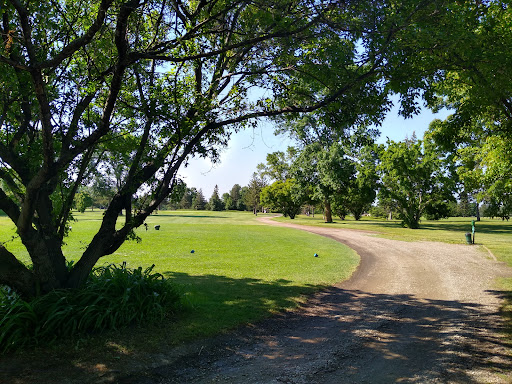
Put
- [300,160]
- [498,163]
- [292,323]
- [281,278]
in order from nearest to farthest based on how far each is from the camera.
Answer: [292,323], [281,278], [498,163], [300,160]

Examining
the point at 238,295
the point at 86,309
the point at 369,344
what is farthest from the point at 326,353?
the point at 86,309

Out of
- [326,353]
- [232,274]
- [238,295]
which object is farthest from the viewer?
[232,274]

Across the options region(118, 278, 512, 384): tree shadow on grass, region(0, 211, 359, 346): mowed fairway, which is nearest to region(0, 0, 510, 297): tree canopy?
region(0, 211, 359, 346): mowed fairway

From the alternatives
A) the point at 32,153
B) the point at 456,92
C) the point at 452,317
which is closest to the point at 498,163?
the point at 456,92

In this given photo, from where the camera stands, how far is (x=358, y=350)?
16.1 feet

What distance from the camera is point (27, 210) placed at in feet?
16.2

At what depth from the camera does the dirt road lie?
412cm

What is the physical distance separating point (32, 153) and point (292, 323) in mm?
5527

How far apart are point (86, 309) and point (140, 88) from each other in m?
4.10

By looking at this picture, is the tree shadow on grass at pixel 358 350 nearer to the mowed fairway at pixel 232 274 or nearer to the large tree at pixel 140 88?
the mowed fairway at pixel 232 274

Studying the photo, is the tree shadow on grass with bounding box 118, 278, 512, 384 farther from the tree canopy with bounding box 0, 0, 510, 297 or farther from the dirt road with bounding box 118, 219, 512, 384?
the tree canopy with bounding box 0, 0, 510, 297

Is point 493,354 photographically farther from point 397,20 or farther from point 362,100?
point 397,20

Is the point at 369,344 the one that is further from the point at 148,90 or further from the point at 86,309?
the point at 148,90

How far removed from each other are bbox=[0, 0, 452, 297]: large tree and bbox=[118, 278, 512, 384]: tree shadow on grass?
9.16ft
